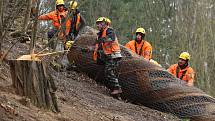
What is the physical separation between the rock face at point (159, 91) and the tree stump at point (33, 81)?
189 inches

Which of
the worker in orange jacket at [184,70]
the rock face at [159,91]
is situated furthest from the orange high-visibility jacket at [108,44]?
the worker in orange jacket at [184,70]

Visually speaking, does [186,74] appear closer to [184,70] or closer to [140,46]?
[184,70]

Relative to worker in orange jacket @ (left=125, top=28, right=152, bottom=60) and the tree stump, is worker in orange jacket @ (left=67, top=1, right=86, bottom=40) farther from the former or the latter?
the tree stump

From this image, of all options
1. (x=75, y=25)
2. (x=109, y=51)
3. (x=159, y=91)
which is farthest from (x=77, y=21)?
(x=159, y=91)

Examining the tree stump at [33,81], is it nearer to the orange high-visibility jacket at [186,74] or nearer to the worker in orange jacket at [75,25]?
the worker in orange jacket at [75,25]

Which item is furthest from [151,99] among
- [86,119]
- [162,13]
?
[162,13]

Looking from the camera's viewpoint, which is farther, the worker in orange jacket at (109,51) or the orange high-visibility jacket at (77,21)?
the orange high-visibility jacket at (77,21)

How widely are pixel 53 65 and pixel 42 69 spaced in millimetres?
4625

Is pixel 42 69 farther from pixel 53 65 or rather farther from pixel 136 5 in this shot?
pixel 136 5

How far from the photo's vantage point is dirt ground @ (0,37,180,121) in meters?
6.35

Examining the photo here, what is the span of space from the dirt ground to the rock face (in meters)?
0.39

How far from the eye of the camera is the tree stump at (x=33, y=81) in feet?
21.3

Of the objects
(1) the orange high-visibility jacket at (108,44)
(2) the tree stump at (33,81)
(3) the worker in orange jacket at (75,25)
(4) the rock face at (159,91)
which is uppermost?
(3) the worker in orange jacket at (75,25)

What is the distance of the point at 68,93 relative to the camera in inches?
366
